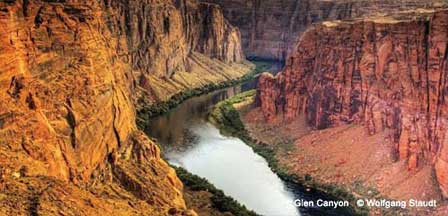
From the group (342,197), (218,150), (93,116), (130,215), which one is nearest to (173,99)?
(218,150)

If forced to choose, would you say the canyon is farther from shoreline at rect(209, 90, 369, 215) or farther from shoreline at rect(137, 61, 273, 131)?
shoreline at rect(137, 61, 273, 131)

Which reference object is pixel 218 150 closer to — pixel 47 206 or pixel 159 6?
pixel 47 206

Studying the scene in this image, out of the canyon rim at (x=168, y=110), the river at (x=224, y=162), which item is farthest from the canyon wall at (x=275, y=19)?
the canyon rim at (x=168, y=110)

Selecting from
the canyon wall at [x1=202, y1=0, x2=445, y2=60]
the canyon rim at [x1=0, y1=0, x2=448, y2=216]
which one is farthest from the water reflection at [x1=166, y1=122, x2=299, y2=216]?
the canyon wall at [x1=202, y1=0, x2=445, y2=60]

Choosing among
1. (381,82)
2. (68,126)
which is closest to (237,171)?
(381,82)

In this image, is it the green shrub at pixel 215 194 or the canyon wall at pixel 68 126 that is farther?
the green shrub at pixel 215 194

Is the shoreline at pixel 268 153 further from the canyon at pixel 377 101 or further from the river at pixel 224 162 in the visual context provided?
the canyon at pixel 377 101

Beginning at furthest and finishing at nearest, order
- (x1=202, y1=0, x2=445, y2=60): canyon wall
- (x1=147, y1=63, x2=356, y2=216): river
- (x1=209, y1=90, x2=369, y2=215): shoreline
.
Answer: (x1=202, y1=0, x2=445, y2=60): canyon wall < (x1=209, y1=90, x2=369, y2=215): shoreline < (x1=147, y1=63, x2=356, y2=216): river
